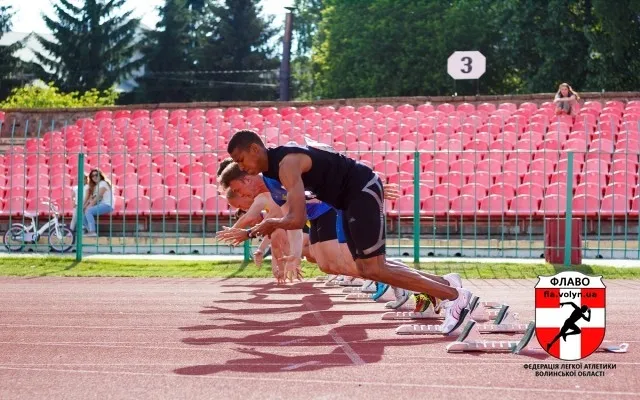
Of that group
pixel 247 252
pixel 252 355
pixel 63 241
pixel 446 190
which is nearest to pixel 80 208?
pixel 63 241

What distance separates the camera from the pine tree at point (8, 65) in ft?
231

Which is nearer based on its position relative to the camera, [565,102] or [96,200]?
[96,200]

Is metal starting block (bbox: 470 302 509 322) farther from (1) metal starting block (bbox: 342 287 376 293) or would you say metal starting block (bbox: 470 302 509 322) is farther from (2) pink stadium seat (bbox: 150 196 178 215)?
(2) pink stadium seat (bbox: 150 196 178 215)

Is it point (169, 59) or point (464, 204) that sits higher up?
point (169, 59)

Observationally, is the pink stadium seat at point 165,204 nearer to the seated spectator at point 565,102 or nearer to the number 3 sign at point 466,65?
the seated spectator at point 565,102

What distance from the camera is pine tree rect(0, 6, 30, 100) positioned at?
7050cm

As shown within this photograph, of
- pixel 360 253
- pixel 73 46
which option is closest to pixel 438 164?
pixel 360 253

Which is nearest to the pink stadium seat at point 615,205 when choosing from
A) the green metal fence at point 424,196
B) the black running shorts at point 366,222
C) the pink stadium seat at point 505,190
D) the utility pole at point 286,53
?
the green metal fence at point 424,196

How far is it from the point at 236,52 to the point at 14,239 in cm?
5222

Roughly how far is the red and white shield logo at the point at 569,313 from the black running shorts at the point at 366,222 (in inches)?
63.0

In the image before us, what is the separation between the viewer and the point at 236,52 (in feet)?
246

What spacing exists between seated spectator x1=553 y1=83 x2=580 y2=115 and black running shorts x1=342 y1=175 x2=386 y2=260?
20.2 m

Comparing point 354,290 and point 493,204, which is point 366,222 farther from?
point 493,204

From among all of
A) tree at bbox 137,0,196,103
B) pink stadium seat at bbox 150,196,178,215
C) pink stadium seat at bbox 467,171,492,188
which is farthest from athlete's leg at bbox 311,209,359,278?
tree at bbox 137,0,196,103
